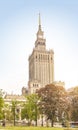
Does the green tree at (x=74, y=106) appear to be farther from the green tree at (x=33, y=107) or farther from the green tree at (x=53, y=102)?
the green tree at (x=33, y=107)

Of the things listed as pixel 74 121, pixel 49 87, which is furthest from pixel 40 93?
pixel 74 121

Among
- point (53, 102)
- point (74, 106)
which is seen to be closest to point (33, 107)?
point (53, 102)

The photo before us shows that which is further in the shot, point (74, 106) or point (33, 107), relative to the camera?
point (74, 106)

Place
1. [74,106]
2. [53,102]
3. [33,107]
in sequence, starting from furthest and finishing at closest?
[74,106] → [33,107] → [53,102]

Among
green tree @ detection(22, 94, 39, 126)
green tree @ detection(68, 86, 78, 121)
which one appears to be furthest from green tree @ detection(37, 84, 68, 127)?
green tree @ detection(68, 86, 78, 121)

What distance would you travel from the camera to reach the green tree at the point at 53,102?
90.7 meters

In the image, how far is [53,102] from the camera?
9100 cm

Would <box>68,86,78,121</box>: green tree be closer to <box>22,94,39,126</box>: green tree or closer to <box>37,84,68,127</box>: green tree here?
<box>37,84,68,127</box>: green tree

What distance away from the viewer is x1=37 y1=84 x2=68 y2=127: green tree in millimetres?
90688

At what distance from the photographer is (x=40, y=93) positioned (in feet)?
309

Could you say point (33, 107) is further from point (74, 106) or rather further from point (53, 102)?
point (74, 106)

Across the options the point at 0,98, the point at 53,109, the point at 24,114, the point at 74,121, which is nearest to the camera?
the point at 0,98

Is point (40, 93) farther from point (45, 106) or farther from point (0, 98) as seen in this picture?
point (0, 98)

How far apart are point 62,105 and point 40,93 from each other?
22.4 feet
